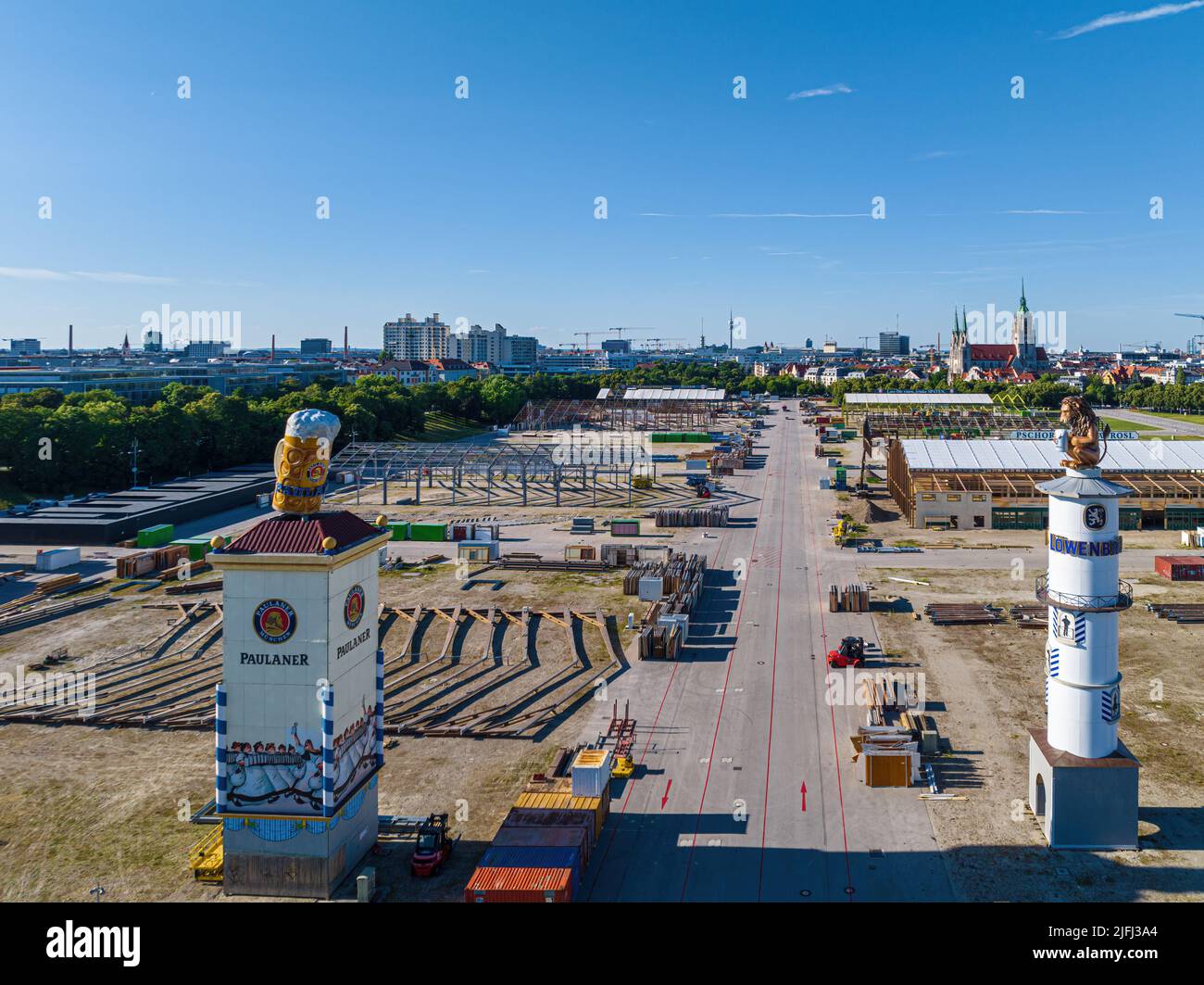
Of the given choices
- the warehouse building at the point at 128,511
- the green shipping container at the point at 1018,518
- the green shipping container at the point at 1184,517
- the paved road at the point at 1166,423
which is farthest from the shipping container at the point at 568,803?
the paved road at the point at 1166,423

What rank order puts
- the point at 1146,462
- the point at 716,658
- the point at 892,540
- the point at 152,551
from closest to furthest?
the point at 716,658 → the point at 152,551 → the point at 892,540 → the point at 1146,462

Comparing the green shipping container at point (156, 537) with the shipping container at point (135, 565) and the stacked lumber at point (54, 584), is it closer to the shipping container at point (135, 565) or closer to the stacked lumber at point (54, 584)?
the shipping container at point (135, 565)

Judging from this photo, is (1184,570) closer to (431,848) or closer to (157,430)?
(431,848)
